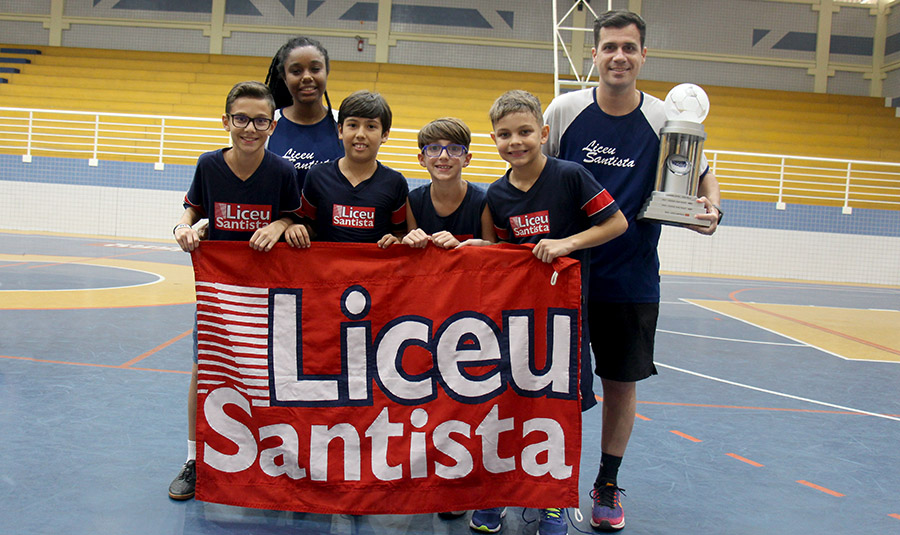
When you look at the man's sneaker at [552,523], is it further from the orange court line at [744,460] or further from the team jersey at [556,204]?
the orange court line at [744,460]

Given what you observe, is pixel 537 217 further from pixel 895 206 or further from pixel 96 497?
pixel 895 206

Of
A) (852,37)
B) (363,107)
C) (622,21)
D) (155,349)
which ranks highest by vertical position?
(852,37)

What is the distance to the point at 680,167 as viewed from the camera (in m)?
2.06

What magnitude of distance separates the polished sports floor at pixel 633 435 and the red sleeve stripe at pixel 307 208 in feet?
3.05

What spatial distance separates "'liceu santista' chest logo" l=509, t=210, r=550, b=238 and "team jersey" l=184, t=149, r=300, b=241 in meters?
0.71

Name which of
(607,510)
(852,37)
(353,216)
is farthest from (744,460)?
(852,37)

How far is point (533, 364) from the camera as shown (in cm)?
197

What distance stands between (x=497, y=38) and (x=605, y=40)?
42.0 ft

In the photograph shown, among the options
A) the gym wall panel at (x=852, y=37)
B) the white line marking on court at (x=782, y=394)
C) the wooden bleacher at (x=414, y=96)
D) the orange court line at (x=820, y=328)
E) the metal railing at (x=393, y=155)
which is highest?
the gym wall panel at (x=852, y=37)

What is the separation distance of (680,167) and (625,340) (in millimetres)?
569

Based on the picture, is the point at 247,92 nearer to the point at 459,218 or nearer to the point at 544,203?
the point at 459,218

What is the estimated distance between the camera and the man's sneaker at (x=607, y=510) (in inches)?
78.3

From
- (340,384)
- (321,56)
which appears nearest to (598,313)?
(340,384)

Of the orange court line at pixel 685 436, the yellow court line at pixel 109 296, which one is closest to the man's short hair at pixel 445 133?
the orange court line at pixel 685 436
